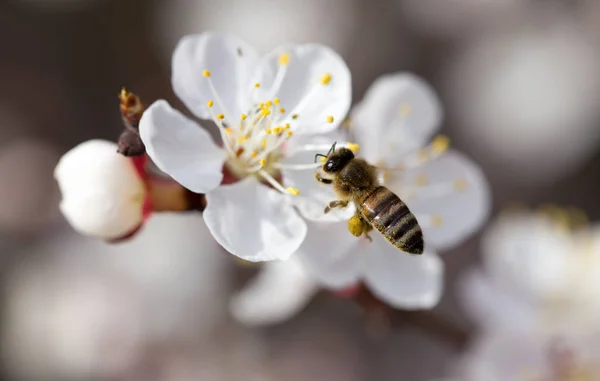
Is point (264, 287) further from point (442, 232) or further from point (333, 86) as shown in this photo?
point (333, 86)

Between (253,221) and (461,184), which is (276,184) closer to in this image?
(253,221)

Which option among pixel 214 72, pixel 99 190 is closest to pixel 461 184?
pixel 214 72

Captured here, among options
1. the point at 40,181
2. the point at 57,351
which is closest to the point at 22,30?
the point at 40,181

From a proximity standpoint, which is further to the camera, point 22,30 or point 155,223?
point 22,30

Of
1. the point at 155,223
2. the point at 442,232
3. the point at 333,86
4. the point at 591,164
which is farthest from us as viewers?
the point at 591,164

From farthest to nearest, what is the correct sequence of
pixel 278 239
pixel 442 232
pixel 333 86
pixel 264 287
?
pixel 264 287 < pixel 442 232 < pixel 333 86 < pixel 278 239
